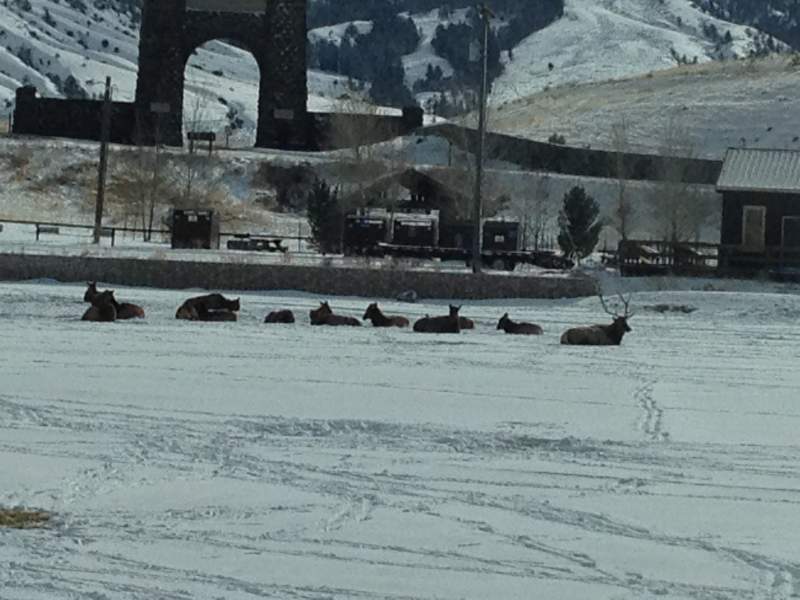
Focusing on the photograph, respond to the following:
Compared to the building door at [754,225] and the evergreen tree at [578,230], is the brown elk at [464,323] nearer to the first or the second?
the building door at [754,225]

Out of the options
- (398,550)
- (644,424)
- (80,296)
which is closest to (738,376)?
(644,424)

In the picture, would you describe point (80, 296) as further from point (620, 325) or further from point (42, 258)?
point (620, 325)

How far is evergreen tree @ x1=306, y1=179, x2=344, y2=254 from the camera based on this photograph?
55156mm

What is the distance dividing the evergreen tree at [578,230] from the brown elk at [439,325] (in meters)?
20.9

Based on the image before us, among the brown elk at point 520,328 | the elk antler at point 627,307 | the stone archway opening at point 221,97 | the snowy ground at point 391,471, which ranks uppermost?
the stone archway opening at point 221,97

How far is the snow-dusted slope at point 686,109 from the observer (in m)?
96.8

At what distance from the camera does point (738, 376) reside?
2334 cm

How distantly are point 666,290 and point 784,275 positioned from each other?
459cm

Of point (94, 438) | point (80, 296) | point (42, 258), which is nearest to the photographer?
point (94, 438)

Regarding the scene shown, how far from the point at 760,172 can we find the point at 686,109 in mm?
53170

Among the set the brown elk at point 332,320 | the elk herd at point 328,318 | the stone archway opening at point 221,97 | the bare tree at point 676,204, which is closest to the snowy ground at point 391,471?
the elk herd at point 328,318

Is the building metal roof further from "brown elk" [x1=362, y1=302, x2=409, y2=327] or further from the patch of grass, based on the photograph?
the patch of grass

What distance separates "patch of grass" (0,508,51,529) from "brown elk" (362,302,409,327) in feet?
63.7

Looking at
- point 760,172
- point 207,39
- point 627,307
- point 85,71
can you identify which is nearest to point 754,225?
point 760,172
